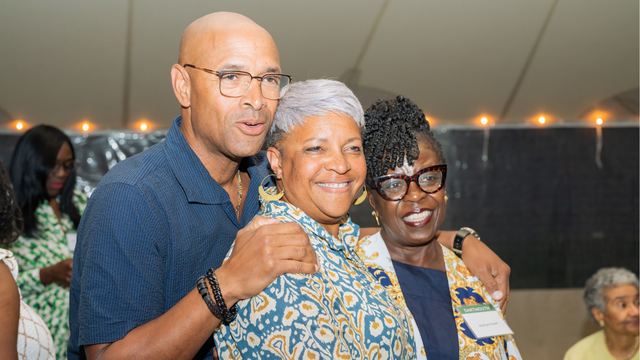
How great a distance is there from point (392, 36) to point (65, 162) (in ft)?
8.13

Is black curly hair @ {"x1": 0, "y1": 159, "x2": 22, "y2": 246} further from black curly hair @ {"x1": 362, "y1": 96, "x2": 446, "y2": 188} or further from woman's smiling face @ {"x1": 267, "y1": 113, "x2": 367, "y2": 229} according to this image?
black curly hair @ {"x1": 362, "y1": 96, "x2": 446, "y2": 188}

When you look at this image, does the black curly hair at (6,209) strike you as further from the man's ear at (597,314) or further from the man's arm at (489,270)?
the man's ear at (597,314)

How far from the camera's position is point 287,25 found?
3.60m

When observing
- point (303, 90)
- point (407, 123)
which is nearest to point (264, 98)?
point (303, 90)

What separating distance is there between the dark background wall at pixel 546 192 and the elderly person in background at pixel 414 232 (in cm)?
252

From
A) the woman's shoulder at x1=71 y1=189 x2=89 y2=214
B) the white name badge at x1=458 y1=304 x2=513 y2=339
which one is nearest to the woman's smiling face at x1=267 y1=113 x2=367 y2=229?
the white name badge at x1=458 y1=304 x2=513 y2=339

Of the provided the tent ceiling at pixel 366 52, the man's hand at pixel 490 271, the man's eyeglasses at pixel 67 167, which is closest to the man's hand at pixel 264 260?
the man's hand at pixel 490 271

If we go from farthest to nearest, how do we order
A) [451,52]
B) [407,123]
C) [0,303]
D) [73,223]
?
[451,52], [73,223], [407,123], [0,303]

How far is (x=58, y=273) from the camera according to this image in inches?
110

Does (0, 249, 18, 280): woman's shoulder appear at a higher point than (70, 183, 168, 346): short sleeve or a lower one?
lower

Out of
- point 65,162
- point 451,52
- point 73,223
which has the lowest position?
point 73,223

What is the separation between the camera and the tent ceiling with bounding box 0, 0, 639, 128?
344 centimetres

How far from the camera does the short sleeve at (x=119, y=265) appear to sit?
1.14m

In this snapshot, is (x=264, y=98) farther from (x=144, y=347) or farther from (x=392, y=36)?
(x=392, y=36)
